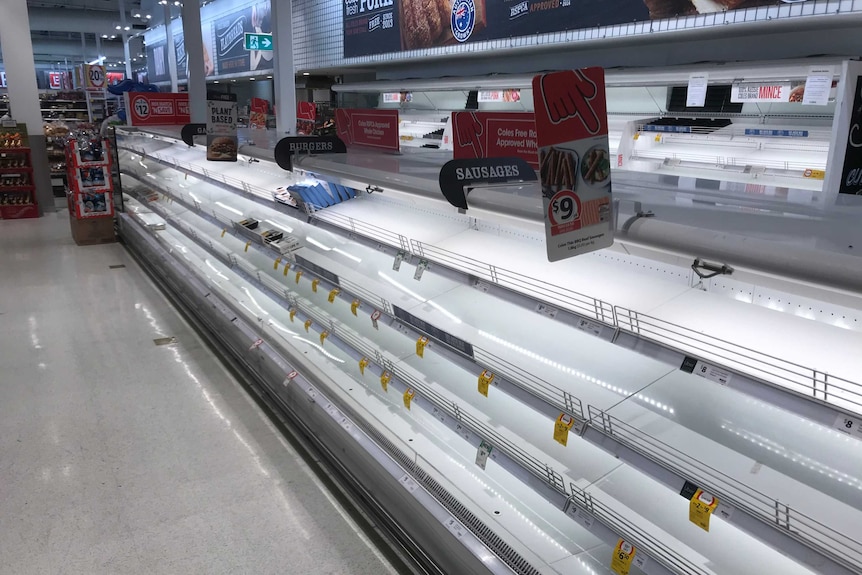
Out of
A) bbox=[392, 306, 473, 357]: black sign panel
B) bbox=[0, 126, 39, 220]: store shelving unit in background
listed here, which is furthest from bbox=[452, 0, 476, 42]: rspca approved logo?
bbox=[0, 126, 39, 220]: store shelving unit in background

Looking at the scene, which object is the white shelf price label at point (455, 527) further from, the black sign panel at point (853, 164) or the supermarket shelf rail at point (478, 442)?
the black sign panel at point (853, 164)

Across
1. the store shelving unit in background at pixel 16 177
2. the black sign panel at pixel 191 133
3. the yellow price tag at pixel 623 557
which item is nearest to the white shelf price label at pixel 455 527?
the yellow price tag at pixel 623 557

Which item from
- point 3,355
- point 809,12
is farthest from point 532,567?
point 3,355

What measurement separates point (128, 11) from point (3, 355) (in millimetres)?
26726

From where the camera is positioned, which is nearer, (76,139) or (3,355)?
(3,355)

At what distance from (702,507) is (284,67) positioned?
4.76 meters

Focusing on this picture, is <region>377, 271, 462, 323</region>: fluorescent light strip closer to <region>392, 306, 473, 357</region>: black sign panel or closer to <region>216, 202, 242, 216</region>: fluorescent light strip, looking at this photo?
<region>392, 306, 473, 357</region>: black sign panel

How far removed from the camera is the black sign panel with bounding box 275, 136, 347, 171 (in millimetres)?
3064

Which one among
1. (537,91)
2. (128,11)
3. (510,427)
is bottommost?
(510,427)

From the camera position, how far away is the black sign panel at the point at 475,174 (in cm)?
180

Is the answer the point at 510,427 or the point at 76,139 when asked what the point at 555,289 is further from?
the point at 76,139

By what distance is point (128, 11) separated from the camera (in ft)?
86.3

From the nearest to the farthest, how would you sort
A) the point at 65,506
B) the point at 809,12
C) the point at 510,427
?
1. the point at 510,427
2. the point at 65,506
3. the point at 809,12

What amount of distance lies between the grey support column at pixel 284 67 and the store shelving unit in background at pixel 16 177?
6785mm
